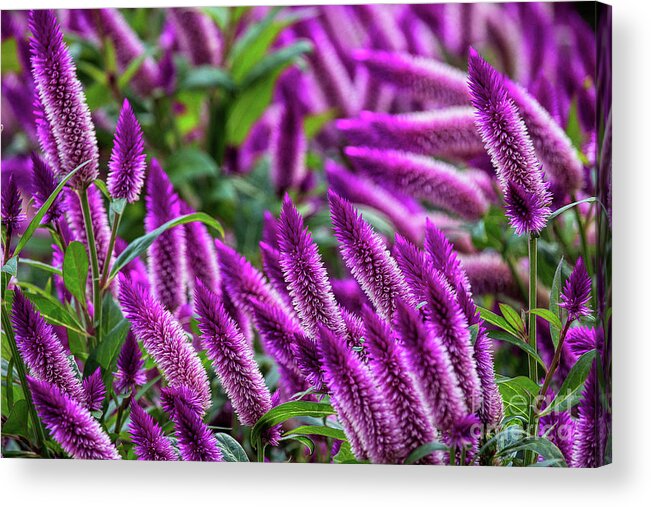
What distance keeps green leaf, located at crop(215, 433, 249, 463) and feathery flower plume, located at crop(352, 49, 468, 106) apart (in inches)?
22.6

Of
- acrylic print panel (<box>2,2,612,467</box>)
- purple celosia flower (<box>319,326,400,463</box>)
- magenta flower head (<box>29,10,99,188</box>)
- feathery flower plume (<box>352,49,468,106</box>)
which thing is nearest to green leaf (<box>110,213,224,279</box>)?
acrylic print panel (<box>2,2,612,467</box>)

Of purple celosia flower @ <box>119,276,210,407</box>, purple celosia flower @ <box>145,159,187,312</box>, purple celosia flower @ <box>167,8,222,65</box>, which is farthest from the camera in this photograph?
purple celosia flower @ <box>167,8,222,65</box>

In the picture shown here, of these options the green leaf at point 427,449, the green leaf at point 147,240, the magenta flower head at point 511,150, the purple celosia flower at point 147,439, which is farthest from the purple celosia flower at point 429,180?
the purple celosia flower at point 147,439

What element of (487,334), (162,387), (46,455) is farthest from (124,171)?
(487,334)

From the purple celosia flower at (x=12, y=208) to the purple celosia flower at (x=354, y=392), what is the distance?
501 millimetres

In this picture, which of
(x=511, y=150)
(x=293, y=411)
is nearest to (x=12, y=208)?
(x=293, y=411)

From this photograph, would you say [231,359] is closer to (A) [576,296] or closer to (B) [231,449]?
(B) [231,449]

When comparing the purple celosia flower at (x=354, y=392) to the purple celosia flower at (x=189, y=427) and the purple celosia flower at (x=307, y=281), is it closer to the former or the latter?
the purple celosia flower at (x=307, y=281)

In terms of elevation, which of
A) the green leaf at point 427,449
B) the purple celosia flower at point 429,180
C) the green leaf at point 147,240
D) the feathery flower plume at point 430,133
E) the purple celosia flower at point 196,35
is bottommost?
the green leaf at point 427,449

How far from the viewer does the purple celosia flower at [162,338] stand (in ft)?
4.85

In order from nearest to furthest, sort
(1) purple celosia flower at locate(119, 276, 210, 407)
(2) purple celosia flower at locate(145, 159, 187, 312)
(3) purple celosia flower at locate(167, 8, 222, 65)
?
(1) purple celosia flower at locate(119, 276, 210, 407), (2) purple celosia flower at locate(145, 159, 187, 312), (3) purple celosia flower at locate(167, 8, 222, 65)

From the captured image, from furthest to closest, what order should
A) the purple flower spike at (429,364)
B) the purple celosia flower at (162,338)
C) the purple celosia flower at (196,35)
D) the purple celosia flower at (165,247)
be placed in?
the purple celosia flower at (196,35) < the purple celosia flower at (165,247) < the purple celosia flower at (162,338) < the purple flower spike at (429,364)

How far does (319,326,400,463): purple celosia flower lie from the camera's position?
1.40 m

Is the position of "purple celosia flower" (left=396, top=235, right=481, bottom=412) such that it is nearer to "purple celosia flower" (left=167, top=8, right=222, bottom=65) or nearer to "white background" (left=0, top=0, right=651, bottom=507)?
"white background" (left=0, top=0, right=651, bottom=507)
